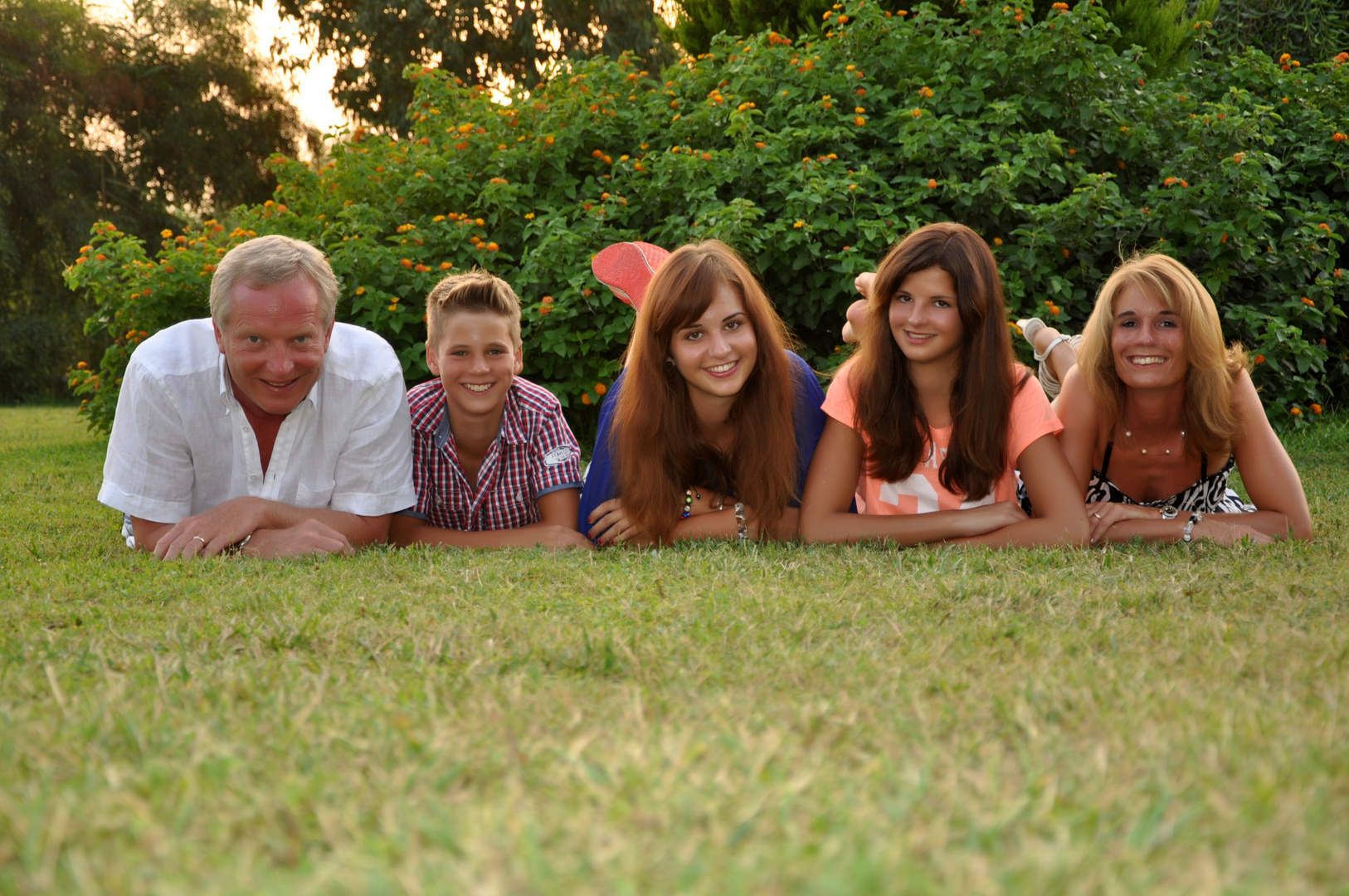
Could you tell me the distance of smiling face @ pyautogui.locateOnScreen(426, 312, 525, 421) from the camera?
4.30 metres

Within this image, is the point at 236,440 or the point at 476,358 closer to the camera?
the point at 236,440

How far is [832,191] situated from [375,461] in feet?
11.9

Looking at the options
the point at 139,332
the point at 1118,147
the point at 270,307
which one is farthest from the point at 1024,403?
the point at 139,332

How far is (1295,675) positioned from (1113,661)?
0.34m

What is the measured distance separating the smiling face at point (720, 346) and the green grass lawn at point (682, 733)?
99 centimetres

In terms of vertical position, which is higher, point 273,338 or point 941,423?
point 273,338

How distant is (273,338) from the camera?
3.88m

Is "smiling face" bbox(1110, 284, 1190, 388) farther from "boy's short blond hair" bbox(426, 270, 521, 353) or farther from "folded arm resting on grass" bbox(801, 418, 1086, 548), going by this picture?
"boy's short blond hair" bbox(426, 270, 521, 353)

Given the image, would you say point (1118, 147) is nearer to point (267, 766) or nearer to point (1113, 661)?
point (1113, 661)

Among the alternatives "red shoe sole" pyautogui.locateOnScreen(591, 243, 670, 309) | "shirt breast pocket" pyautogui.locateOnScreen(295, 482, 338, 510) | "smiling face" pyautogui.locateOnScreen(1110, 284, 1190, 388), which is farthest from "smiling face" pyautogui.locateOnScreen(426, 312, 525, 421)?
"smiling face" pyautogui.locateOnScreen(1110, 284, 1190, 388)

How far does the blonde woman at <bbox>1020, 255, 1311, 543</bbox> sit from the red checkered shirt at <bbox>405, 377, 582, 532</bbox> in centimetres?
199

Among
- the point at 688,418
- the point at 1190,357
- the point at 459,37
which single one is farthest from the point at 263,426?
the point at 459,37

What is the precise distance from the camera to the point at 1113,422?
14.0 ft

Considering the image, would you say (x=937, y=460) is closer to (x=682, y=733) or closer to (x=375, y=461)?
(x=375, y=461)
